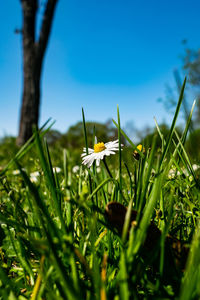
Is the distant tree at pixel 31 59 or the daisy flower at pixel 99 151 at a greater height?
the distant tree at pixel 31 59

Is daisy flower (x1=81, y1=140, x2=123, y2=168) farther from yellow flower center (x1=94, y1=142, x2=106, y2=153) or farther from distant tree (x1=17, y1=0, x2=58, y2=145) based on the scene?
distant tree (x1=17, y1=0, x2=58, y2=145)

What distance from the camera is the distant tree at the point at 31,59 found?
543 cm

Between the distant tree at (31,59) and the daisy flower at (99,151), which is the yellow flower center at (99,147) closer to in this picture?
the daisy flower at (99,151)

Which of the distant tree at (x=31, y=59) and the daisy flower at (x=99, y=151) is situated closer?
the daisy flower at (x=99, y=151)

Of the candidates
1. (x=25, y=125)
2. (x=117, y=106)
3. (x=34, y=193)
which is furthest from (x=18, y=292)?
(x=25, y=125)

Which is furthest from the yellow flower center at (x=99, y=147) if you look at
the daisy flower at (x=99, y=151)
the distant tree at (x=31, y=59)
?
the distant tree at (x=31, y=59)

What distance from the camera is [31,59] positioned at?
5785mm

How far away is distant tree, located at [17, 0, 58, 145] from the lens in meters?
5.43

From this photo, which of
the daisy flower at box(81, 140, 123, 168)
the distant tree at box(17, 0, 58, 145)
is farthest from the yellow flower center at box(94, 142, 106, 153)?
the distant tree at box(17, 0, 58, 145)

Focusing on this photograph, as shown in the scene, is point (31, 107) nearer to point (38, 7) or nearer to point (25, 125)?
point (25, 125)

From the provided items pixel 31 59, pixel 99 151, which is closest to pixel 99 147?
pixel 99 151

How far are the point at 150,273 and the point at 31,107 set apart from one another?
17.6 feet

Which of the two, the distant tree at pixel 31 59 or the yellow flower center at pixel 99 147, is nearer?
the yellow flower center at pixel 99 147

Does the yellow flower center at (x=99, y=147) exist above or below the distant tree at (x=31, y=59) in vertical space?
below
